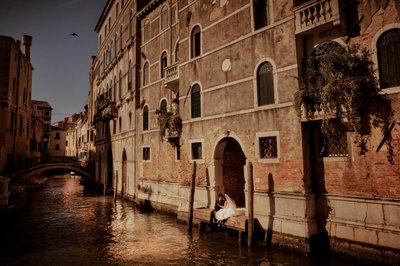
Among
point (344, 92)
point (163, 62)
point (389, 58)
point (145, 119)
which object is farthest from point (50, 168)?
point (389, 58)

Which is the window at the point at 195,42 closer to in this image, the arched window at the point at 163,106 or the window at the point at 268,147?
the arched window at the point at 163,106

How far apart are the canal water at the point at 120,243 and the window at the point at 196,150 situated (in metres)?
3.24

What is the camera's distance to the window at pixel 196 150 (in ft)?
43.2

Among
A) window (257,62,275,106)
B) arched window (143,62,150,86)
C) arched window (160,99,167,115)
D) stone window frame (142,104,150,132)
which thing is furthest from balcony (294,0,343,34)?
arched window (143,62,150,86)

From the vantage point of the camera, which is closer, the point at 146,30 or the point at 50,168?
the point at 146,30

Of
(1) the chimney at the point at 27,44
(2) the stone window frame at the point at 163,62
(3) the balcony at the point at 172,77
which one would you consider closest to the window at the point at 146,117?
(2) the stone window frame at the point at 163,62

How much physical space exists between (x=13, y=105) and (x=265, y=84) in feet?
82.6

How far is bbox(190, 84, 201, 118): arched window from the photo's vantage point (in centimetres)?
1345

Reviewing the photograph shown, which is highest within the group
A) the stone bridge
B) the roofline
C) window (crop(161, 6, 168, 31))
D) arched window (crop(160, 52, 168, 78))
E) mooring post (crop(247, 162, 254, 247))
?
the roofline

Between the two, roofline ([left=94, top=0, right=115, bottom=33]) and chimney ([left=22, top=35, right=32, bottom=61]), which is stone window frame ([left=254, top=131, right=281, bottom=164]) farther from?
chimney ([left=22, top=35, right=32, bottom=61])

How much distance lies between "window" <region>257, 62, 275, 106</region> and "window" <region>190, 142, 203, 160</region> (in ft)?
12.8

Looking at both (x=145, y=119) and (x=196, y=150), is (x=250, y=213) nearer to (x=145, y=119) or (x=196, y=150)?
(x=196, y=150)

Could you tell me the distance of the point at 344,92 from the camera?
773 centimetres

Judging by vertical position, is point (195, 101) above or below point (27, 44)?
below
